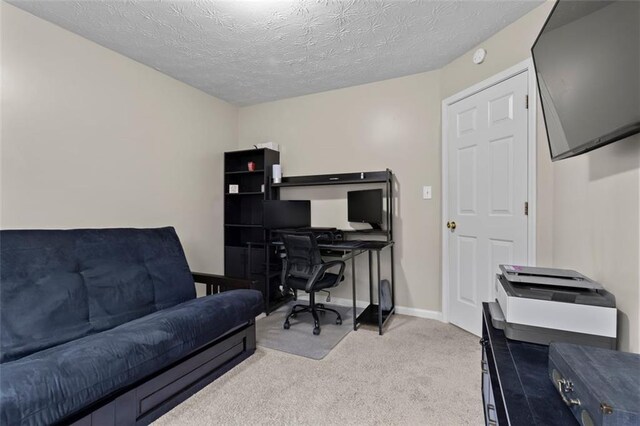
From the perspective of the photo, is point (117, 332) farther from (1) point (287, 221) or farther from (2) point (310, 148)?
(2) point (310, 148)

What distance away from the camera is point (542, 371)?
2.96ft

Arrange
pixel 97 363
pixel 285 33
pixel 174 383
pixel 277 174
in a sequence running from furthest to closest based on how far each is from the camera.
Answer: pixel 277 174 → pixel 285 33 → pixel 174 383 → pixel 97 363

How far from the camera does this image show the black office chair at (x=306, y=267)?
8.31 ft

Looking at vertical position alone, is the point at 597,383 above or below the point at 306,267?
above

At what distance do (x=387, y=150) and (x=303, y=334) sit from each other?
201 centimetres

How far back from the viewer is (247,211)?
148 inches

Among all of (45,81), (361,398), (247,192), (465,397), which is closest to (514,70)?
(465,397)

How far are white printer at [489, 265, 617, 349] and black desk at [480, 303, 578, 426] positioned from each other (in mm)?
59

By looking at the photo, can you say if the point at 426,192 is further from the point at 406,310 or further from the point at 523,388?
the point at 523,388

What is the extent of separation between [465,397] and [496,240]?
1191 millimetres

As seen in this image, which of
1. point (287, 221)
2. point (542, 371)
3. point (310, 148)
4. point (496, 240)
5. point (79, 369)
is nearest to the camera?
point (542, 371)

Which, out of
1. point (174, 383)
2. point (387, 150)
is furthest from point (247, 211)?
point (174, 383)

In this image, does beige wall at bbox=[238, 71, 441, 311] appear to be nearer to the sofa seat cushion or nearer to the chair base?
the chair base

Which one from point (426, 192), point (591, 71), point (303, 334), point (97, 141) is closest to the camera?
point (591, 71)
